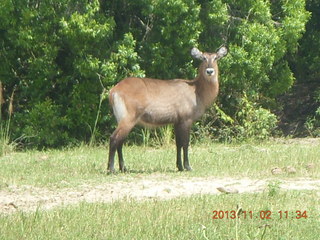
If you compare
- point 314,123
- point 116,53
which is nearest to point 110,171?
point 116,53

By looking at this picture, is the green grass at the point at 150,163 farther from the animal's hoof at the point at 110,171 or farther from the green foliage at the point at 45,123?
the green foliage at the point at 45,123

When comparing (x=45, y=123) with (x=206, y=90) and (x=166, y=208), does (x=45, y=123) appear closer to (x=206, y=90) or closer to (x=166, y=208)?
(x=206, y=90)

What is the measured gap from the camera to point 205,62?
1191 cm

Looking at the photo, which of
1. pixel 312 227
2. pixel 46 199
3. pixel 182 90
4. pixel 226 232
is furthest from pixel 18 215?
pixel 182 90

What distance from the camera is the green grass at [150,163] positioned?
10469mm

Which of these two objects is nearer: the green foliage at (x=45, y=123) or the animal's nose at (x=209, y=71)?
the animal's nose at (x=209, y=71)

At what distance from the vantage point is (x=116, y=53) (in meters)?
15.0

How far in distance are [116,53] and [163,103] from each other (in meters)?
3.91

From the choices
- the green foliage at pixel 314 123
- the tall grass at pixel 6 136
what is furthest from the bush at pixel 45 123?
the green foliage at pixel 314 123

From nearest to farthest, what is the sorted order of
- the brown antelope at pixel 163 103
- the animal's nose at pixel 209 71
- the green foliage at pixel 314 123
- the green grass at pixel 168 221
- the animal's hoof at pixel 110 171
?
the green grass at pixel 168 221
the animal's hoof at pixel 110 171
the brown antelope at pixel 163 103
the animal's nose at pixel 209 71
the green foliage at pixel 314 123

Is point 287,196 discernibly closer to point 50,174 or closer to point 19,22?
point 50,174

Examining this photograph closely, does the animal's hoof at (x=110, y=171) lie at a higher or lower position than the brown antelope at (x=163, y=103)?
lower

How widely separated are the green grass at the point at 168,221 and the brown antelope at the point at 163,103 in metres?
2.71

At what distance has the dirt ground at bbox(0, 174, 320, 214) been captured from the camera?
28.4 feet
